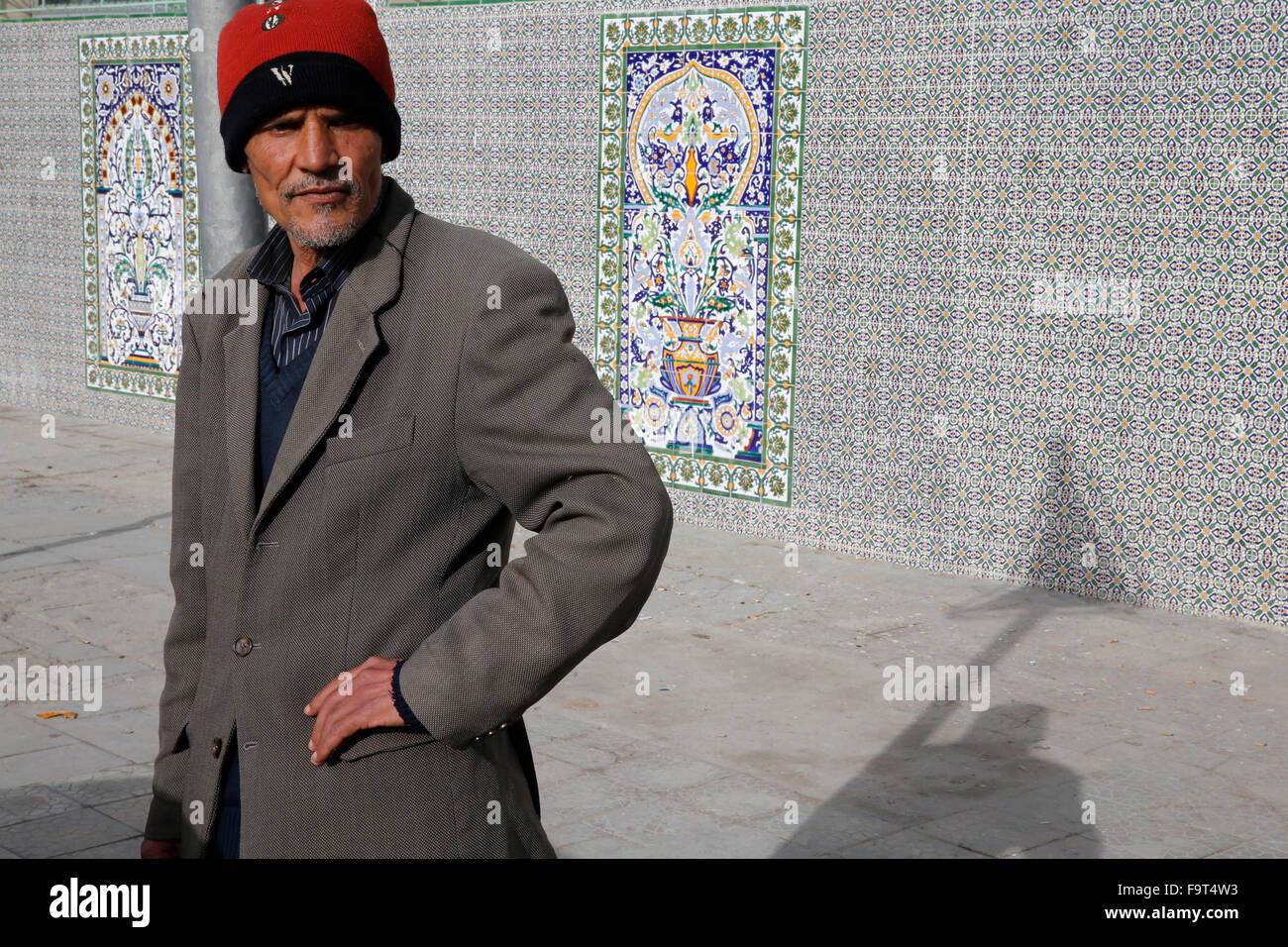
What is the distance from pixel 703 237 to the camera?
320 inches

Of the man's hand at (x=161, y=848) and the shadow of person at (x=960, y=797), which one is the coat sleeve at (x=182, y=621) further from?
the shadow of person at (x=960, y=797)

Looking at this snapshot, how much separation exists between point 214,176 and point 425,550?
2768 mm

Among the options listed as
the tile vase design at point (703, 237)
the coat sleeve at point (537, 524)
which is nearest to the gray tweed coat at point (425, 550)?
the coat sleeve at point (537, 524)

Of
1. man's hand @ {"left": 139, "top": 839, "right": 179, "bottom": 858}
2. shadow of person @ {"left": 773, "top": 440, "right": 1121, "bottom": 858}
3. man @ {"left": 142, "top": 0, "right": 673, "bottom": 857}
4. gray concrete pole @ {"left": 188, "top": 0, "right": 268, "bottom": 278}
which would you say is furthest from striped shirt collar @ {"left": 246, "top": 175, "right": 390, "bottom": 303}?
shadow of person @ {"left": 773, "top": 440, "right": 1121, "bottom": 858}

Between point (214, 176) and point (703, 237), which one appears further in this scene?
point (703, 237)

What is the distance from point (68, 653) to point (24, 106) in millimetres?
7731

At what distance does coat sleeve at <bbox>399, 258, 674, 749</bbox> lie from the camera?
184cm

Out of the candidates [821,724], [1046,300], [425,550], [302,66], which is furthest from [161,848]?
[1046,300]

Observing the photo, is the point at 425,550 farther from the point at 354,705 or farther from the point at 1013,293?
the point at 1013,293

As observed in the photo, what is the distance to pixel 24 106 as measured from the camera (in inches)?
487

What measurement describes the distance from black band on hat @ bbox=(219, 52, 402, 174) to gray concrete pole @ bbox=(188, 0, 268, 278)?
2206 millimetres

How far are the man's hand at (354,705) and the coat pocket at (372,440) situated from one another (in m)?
0.26

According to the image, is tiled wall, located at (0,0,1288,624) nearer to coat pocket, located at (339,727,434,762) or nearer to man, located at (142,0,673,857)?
man, located at (142,0,673,857)
